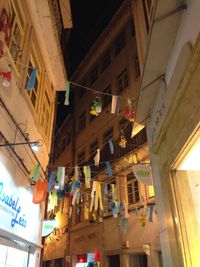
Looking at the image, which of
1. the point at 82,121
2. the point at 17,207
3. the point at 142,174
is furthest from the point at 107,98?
the point at 17,207

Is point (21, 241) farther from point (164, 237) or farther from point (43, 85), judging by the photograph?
point (43, 85)

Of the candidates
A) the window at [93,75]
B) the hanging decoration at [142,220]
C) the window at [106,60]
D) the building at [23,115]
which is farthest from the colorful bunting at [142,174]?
the window at [93,75]

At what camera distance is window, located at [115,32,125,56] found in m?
21.1

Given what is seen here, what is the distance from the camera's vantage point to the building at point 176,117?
3273 millimetres

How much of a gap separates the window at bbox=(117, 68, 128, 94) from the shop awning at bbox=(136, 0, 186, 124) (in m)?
14.2

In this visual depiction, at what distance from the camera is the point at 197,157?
3.94 m

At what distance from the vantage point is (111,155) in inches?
690

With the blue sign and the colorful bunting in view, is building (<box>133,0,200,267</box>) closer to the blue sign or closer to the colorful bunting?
the colorful bunting

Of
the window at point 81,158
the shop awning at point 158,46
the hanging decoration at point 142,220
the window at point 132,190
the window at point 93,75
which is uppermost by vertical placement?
the window at point 93,75

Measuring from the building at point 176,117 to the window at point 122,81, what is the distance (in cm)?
1465

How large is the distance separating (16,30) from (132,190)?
→ 36.4 ft

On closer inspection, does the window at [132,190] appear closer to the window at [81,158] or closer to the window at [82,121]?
the window at [81,158]

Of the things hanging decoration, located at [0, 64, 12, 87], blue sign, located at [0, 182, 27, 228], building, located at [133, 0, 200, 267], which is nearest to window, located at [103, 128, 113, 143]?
blue sign, located at [0, 182, 27, 228]

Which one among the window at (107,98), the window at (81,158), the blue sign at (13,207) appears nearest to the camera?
the blue sign at (13,207)
